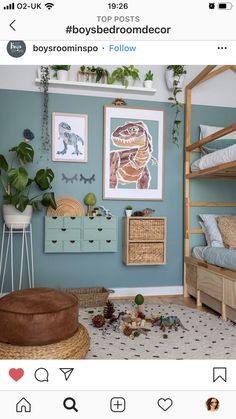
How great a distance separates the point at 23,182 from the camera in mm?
2275

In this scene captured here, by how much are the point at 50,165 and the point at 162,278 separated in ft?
4.67

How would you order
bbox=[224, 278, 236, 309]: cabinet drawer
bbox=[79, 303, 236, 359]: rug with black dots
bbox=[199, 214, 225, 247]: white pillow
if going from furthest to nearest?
bbox=[199, 214, 225, 247]: white pillow → bbox=[224, 278, 236, 309]: cabinet drawer → bbox=[79, 303, 236, 359]: rug with black dots

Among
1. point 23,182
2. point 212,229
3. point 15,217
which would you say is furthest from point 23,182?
point 212,229

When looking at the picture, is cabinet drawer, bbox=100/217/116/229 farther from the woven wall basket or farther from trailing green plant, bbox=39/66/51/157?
trailing green plant, bbox=39/66/51/157

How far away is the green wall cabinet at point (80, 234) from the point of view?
2482mm

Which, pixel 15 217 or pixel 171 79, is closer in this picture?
pixel 15 217

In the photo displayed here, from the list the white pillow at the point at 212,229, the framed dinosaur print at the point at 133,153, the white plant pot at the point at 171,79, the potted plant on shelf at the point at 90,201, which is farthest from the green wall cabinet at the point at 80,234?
the white plant pot at the point at 171,79
